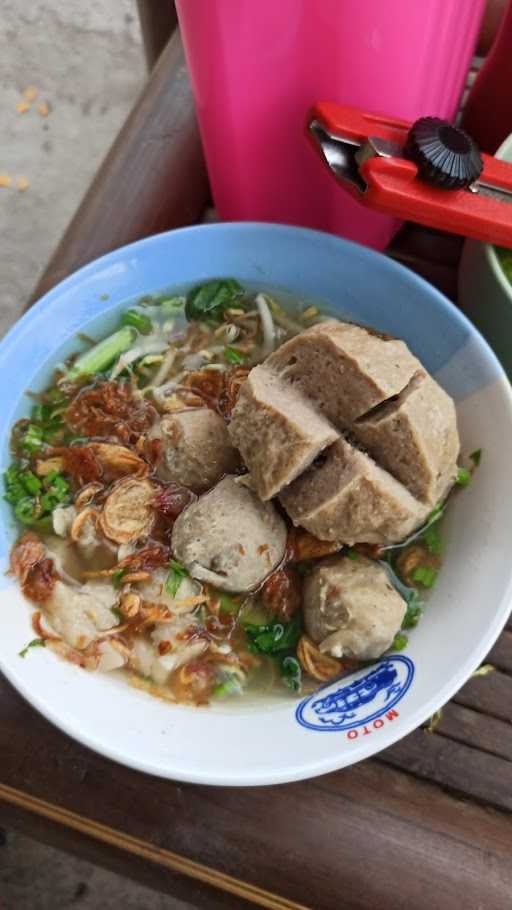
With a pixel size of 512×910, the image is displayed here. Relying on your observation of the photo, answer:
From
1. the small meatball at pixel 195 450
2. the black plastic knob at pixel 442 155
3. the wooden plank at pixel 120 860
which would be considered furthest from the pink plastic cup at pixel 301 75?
the wooden plank at pixel 120 860

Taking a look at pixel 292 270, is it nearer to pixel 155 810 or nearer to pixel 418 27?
pixel 418 27

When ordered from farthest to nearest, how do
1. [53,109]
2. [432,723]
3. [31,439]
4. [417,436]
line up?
[53,109] < [31,439] < [432,723] < [417,436]

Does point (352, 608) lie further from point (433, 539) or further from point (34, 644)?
point (34, 644)

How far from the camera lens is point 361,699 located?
91 cm

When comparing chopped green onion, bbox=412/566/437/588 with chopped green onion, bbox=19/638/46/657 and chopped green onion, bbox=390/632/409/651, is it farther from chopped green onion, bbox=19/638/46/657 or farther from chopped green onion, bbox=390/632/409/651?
chopped green onion, bbox=19/638/46/657

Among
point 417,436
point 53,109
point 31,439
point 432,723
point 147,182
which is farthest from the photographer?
point 53,109

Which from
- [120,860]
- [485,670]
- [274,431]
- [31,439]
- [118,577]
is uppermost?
[274,431]

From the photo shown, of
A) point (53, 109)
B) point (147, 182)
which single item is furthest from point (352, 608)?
point (53, 109)

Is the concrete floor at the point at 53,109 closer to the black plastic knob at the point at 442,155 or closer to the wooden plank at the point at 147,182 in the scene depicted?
the wooden plank at the point at 147,182

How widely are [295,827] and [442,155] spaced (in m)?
0.78

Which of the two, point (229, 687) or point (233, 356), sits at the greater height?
point (233, 356)

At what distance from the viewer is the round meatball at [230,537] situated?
97 cm

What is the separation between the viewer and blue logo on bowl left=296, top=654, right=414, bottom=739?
886 mm

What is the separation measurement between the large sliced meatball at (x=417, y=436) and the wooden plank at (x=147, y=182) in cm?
55
